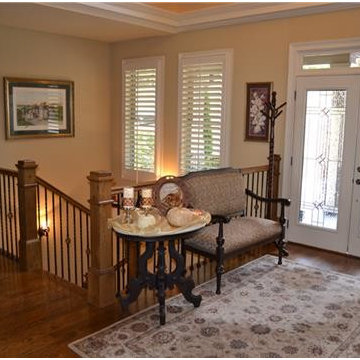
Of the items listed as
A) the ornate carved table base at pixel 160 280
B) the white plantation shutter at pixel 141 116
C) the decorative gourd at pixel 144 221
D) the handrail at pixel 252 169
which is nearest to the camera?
the decorative gourd at pixel 144 221

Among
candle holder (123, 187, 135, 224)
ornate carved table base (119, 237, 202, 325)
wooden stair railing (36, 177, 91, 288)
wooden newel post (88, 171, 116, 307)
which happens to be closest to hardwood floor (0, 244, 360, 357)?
wooden newel post (88, 171, 116, 307)

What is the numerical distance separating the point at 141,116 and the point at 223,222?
11.8 ft


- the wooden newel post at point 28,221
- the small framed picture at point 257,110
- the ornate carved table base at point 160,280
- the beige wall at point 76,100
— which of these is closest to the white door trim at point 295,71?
the small framed picture at point 257,110

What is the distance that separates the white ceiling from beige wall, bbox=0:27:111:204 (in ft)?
0.82

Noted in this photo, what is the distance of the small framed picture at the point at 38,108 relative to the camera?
5992 mm

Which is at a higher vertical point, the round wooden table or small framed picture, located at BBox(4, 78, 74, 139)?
small framed picture, located at BBox(4, 78, 74, 139)

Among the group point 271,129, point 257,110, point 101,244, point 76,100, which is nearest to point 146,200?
point 101,244

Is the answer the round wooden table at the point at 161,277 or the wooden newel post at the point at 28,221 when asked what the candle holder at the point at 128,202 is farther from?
the wooden newel post at the point at 28,221

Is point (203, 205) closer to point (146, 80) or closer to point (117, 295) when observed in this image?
point (117, 295)

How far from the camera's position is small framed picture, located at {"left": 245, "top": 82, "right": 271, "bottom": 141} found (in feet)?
17.9

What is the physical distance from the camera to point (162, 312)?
3205mm

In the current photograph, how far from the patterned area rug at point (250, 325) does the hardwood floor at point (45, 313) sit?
136 mm

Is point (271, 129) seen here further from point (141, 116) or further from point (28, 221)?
point (28, 221)

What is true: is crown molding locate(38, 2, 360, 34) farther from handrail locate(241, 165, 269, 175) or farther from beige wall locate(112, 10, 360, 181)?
handrail locate(241, 165, 269, 175)
